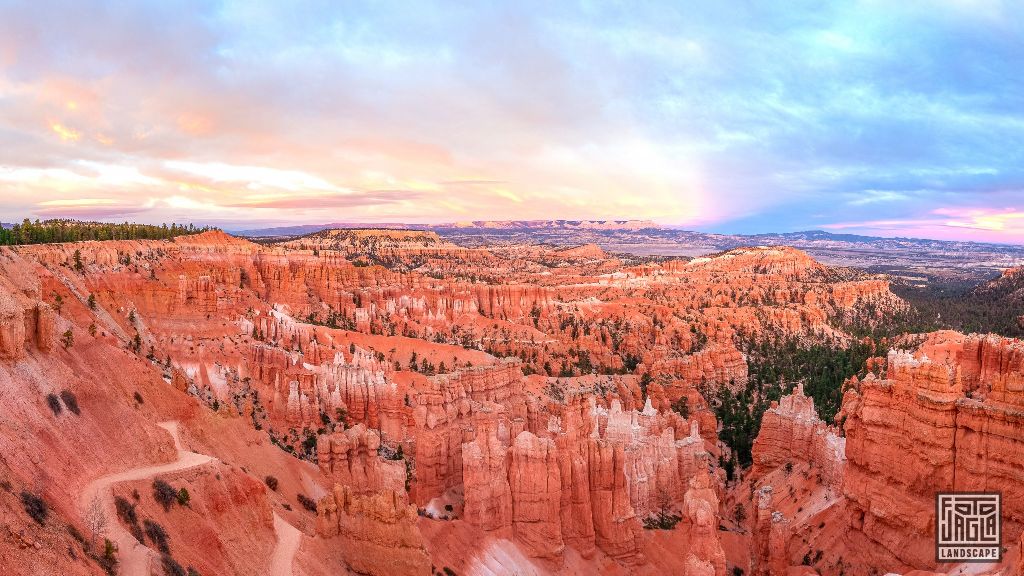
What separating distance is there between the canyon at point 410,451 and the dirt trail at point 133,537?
2.9 inches

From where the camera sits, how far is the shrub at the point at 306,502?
23.3m

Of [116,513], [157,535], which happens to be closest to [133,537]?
[157,535]

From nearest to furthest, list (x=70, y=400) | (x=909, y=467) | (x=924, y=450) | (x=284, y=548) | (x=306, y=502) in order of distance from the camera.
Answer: (x=70, y=400)
(x=284, y=548)
(x=924, y=450)
(x=909, y=467)
(x=306, y=502)

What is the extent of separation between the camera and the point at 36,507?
39.3 feet

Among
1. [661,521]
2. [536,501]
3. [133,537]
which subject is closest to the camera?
[133,537]

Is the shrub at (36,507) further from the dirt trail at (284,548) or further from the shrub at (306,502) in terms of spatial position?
the shrub at (306,502)

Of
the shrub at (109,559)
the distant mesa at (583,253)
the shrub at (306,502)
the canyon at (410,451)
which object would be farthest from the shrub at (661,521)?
the distant mesa at (583,253)

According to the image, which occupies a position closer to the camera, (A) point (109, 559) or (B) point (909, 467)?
(A) point (109, 559)

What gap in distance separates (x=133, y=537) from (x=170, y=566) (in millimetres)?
959

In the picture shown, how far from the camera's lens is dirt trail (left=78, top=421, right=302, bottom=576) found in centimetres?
1268

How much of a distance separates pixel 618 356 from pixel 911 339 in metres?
26.2

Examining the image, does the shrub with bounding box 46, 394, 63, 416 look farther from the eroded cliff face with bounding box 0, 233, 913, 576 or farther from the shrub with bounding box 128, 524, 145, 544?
the shrub with bounding box 128, 524, 145, 544

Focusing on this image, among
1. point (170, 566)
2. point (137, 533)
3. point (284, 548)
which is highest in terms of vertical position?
point (137, 533)

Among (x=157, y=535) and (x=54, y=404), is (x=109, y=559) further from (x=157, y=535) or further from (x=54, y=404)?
(x=54, y=404)
